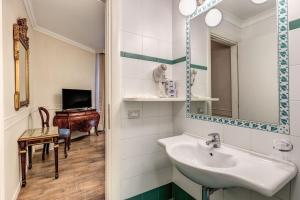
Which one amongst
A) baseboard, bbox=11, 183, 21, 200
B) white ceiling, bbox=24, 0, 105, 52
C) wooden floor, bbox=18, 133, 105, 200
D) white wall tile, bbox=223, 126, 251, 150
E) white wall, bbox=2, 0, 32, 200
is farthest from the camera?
white ceiling, bbox=24, 0, 105, 52

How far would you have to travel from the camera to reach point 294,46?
838mm

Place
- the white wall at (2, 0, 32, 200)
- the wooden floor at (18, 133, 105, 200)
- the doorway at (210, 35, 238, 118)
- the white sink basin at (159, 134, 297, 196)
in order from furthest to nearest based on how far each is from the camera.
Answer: the wooden floor at (18, 133, 105, 200)
the white wall at (2, 0, 32, 200)
the doorway at (210, 35, 238, 118)
the white sink basin at (159, 134, 297, 196)

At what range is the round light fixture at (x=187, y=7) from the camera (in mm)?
1401

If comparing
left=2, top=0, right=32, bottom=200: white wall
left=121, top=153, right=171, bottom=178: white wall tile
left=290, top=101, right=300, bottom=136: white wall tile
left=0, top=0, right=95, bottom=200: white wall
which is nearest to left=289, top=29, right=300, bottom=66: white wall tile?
left=290, top=101, right=300, bottom=136: white wall tile

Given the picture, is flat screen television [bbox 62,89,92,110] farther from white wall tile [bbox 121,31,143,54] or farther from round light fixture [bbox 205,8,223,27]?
round light fixture [bbox 205,8,223,27]

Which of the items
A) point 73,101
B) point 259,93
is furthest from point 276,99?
point 73,101

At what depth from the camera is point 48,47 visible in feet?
10.8

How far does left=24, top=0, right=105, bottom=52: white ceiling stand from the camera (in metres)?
2.40

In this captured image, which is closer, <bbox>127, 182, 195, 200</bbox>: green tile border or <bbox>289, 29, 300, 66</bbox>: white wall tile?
<bbox>289, 29, 300, 66</bbox>: white wall tile

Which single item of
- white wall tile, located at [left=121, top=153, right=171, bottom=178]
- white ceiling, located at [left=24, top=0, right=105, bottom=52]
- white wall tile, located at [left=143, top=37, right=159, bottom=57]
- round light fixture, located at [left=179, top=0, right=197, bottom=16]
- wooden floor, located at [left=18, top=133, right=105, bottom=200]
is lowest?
wooden floor, located at [left=18, top=133, right=105, bottom=200]

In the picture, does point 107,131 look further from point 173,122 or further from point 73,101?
point 73,101

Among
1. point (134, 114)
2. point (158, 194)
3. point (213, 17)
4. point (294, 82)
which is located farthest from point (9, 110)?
point (294, 82)

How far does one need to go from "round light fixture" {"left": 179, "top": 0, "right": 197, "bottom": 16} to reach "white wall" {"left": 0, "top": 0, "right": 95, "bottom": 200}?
1.59 meters

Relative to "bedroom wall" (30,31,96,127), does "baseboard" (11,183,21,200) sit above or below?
below
